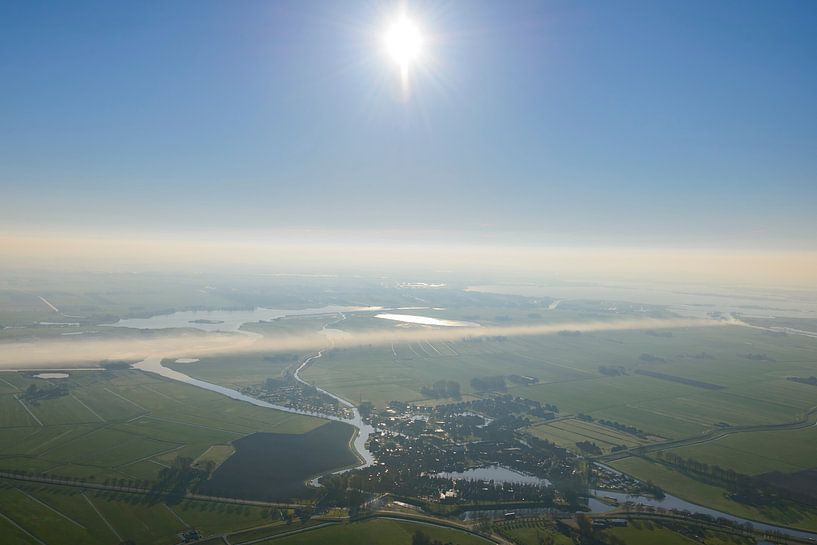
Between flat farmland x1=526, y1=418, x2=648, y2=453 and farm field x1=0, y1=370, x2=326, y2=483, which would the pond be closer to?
flat farmland x1=526, y1=418, x2=648, y2=453

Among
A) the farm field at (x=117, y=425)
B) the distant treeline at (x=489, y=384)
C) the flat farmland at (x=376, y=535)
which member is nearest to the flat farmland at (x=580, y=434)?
the distant treeline at (x=489, y=384)

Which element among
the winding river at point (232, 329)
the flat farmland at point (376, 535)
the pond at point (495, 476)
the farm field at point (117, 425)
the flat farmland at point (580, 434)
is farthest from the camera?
the winding river at point (232, 329)

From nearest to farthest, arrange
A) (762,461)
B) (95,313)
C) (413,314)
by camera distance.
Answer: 1. (762,461)
2. (95,313)
3. (413,314)

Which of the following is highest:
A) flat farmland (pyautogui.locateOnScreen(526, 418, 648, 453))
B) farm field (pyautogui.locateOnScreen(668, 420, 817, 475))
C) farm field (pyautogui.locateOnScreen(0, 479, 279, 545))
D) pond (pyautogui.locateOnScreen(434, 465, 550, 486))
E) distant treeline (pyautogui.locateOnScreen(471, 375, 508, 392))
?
distant treeline (pyautogui.locateOnScreen(471, 375, 508, 392))

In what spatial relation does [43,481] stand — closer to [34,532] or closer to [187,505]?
[34,532]

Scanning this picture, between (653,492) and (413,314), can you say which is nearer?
(653,492)

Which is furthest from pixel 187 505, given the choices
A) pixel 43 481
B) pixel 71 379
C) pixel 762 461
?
pixel 762 461

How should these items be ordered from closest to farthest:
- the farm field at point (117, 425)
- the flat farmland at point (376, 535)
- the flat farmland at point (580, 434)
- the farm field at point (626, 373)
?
the flat farmland at point (376, 535)
the farm field at point (117, 425)
the flat farmland at point (580, 434)
the farm field at point (626, 373)

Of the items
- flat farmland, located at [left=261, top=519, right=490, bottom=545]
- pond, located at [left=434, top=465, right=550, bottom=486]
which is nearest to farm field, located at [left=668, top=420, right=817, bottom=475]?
pond, located at [left=434, top=465, right=550, bottom=486]

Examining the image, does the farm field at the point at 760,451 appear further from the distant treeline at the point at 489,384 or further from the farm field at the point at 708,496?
the distant treeline at the point at 489,384

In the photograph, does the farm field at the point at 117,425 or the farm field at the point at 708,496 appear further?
the farm field at the point at 117,425

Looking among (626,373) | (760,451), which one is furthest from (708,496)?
(626,373)
